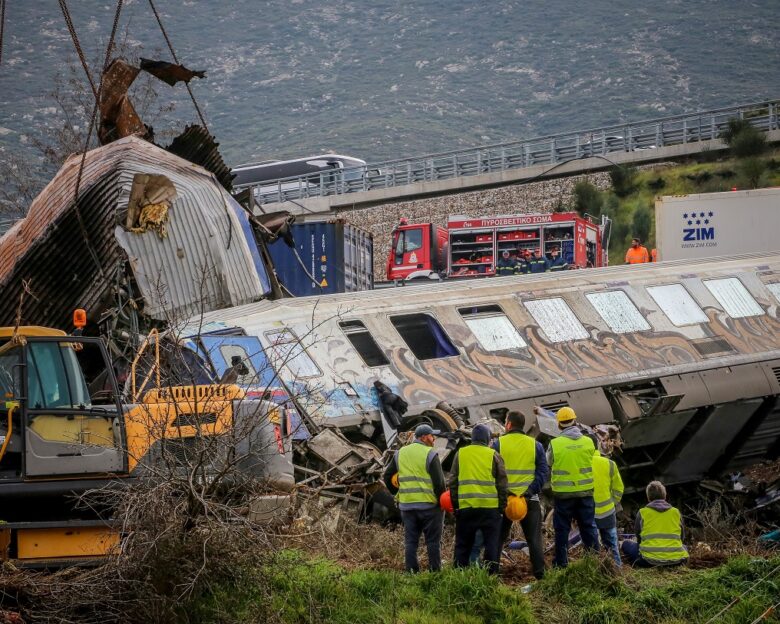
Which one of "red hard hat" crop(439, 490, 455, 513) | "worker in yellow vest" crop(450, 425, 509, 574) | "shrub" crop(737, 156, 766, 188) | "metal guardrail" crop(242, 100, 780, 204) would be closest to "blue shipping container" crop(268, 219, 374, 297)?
"metal guardrail" crop(242, 100, 780, 204)

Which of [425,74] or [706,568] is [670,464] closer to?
[706,568]

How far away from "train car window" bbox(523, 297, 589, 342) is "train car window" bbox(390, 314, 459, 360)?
1707 mm

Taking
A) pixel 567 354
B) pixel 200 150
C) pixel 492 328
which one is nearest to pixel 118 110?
pixel 200 150

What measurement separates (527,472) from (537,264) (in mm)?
24113

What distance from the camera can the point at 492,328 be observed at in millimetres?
18703

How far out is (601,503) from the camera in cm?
1237

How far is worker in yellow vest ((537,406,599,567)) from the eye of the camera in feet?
38.8

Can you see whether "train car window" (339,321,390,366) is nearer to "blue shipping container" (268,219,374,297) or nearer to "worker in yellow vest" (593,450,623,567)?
"worker in yellow vest" (593,450,623,567)

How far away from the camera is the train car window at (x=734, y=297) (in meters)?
21.0

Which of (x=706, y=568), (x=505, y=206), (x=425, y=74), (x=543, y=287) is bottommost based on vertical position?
(x=706, y=568)

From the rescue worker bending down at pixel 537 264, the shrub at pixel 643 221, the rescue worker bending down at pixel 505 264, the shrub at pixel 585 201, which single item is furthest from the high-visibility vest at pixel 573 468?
the shrub at pixel 585 201

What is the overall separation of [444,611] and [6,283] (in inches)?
400

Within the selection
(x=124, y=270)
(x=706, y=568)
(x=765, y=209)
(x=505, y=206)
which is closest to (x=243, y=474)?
(x=706, y=568)

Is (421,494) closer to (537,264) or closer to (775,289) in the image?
(775,289)
